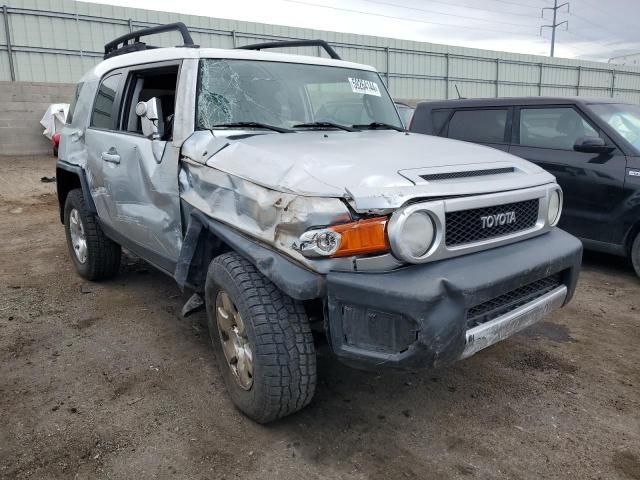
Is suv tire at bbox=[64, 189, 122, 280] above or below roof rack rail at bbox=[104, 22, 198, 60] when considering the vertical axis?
below

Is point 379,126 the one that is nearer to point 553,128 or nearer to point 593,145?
point 593,145

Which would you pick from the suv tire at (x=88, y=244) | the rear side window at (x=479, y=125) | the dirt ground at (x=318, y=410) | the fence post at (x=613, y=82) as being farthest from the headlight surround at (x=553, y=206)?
the fence post at (x=613, y=82)

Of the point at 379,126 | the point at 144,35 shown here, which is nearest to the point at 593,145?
the point at 379,126

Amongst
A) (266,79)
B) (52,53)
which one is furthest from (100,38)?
(266,79)

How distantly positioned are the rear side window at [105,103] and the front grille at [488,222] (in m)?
2.91

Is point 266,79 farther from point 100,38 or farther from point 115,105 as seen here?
point 100,38

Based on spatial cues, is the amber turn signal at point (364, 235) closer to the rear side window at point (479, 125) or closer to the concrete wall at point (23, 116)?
the rear side window at point (479, 125)

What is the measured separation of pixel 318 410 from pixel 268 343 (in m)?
0.66

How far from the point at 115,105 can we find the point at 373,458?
3166 mm

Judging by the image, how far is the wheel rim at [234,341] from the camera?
2.63 metres

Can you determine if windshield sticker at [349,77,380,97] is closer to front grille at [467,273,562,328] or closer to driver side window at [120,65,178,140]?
driver side window at [120,65,178,140]

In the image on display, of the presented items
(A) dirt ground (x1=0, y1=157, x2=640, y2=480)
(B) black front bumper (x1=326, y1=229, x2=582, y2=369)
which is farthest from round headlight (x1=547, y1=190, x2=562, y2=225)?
(A) dirt ground (x1=0, y1=157, x2=640, y2=480)

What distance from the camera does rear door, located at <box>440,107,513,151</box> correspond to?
573cm

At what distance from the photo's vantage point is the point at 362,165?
2.45 meters
